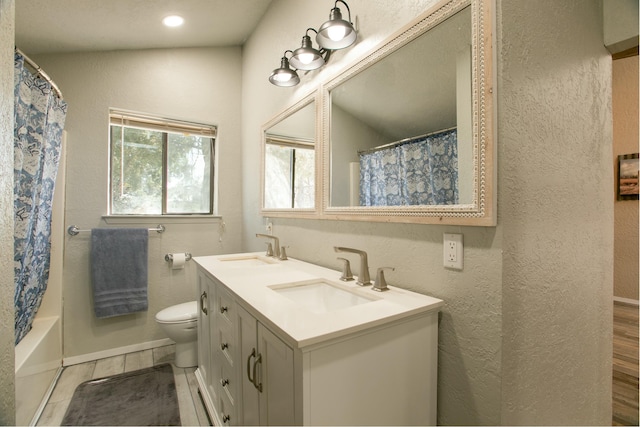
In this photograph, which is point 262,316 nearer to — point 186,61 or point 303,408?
point 303,408

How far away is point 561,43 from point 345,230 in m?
1.14

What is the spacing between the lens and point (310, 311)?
3.12 ft

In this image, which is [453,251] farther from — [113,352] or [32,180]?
[113,352]

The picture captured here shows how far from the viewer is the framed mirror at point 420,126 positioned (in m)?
0.94

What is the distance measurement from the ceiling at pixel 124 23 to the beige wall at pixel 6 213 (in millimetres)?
1346

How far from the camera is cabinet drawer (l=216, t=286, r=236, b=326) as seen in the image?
1.28 metres

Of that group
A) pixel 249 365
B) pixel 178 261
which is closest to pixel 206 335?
pixel 249 365

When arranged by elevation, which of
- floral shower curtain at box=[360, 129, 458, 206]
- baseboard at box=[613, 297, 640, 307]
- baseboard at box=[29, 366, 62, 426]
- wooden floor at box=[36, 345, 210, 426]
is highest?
floral shower curtain at box=[360, 129, 458, 206]

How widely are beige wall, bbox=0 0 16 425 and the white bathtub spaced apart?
0.92m

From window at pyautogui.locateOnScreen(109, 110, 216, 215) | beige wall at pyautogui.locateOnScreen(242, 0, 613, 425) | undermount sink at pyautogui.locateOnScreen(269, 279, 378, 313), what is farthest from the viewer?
window at pyautogui.locateOnScreen(109, 110, 216, 215)

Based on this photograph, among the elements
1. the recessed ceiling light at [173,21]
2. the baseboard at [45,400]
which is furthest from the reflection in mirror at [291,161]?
the baseboard at [45,400]

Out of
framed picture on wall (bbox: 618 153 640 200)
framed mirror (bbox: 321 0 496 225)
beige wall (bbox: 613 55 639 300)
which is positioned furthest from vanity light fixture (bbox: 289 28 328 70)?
framed picture on wall (bbox: 618 153 640 200)

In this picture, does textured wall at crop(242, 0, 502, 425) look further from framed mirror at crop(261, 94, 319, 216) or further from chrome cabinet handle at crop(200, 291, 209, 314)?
chrome cabinet handle at crop(200, 291, 209, 314)

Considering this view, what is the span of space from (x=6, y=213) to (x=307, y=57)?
1384mm
